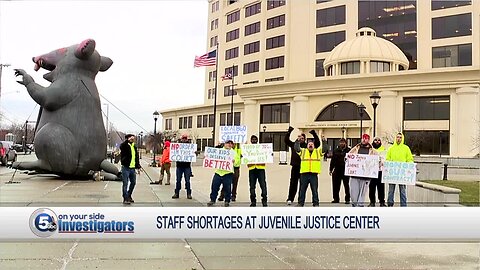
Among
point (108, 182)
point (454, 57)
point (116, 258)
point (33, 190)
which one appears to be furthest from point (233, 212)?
point (454, 57)

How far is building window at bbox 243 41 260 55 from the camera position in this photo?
65562 mm

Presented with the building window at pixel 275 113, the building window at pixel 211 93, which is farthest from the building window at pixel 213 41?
the building window at pixel 275 113

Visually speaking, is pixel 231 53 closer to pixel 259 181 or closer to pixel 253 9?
pixel 253 9

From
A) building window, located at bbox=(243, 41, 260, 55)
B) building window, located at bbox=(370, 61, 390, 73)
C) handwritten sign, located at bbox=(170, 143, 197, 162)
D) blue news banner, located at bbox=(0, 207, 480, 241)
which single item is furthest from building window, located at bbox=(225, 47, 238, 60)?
blue news banner, located at bbox=(0, 207, 480, 241)

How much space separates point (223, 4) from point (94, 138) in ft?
194

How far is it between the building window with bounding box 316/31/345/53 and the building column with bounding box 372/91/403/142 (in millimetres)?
13906

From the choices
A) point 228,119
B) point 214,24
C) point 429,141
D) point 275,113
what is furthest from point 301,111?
point 214,24

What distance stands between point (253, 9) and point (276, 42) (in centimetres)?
751

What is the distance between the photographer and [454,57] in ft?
160

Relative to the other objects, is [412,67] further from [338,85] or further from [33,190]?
[33,190]

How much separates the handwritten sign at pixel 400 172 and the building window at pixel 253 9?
5748 centimetres

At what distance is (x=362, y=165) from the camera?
10.3m

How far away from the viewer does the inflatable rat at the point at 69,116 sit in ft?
52.1

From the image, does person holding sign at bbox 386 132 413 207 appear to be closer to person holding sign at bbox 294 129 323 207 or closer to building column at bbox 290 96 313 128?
person holding sign at bbox 294 129 323 207
